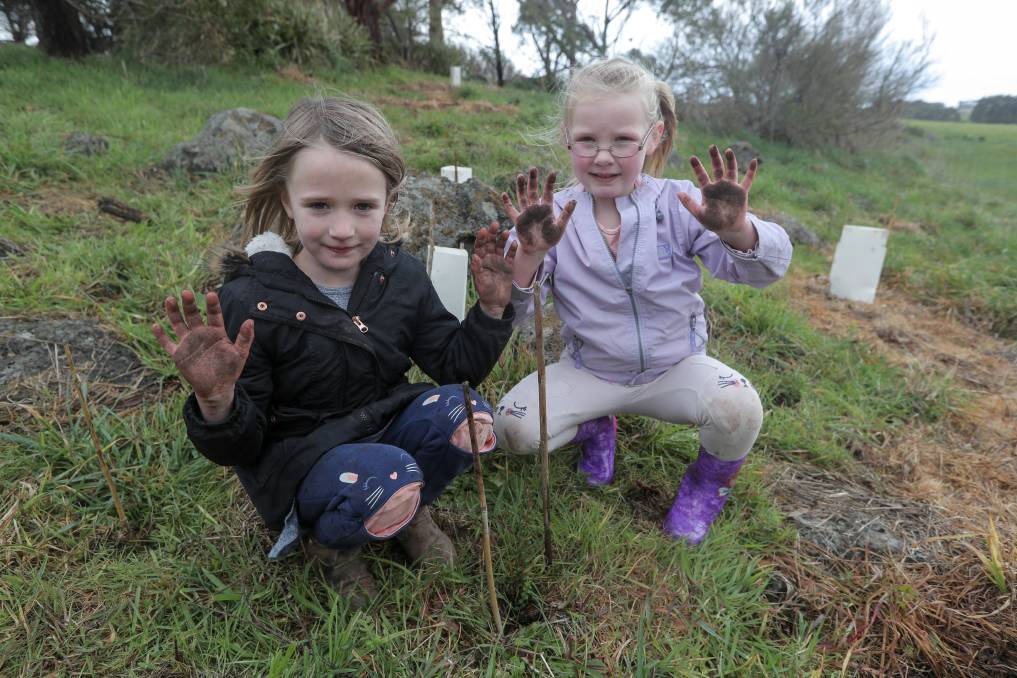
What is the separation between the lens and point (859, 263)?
13.8 ft

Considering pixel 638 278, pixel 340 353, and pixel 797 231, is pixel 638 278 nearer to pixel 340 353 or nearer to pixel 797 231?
pixel 340 353

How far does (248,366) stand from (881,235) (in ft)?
14.2

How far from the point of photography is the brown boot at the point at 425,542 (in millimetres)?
1723

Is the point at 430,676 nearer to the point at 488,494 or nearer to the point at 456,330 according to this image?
the point at 488,494

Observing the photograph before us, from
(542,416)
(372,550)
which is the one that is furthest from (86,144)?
(542,416)

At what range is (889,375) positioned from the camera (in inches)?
124

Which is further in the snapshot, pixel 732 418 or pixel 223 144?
pixel 223 144

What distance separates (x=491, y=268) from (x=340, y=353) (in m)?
0.50

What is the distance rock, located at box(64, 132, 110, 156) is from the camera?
13.5 feet

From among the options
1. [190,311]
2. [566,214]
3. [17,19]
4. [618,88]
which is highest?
[17,19]

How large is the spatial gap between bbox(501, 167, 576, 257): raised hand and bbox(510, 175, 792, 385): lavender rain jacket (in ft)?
0.70

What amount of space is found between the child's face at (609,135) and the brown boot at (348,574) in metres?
1.39

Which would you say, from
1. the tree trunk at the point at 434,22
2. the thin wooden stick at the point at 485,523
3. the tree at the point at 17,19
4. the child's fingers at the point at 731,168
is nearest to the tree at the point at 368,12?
the tree trunk at the point at 434,22

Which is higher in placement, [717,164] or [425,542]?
[717,164]
